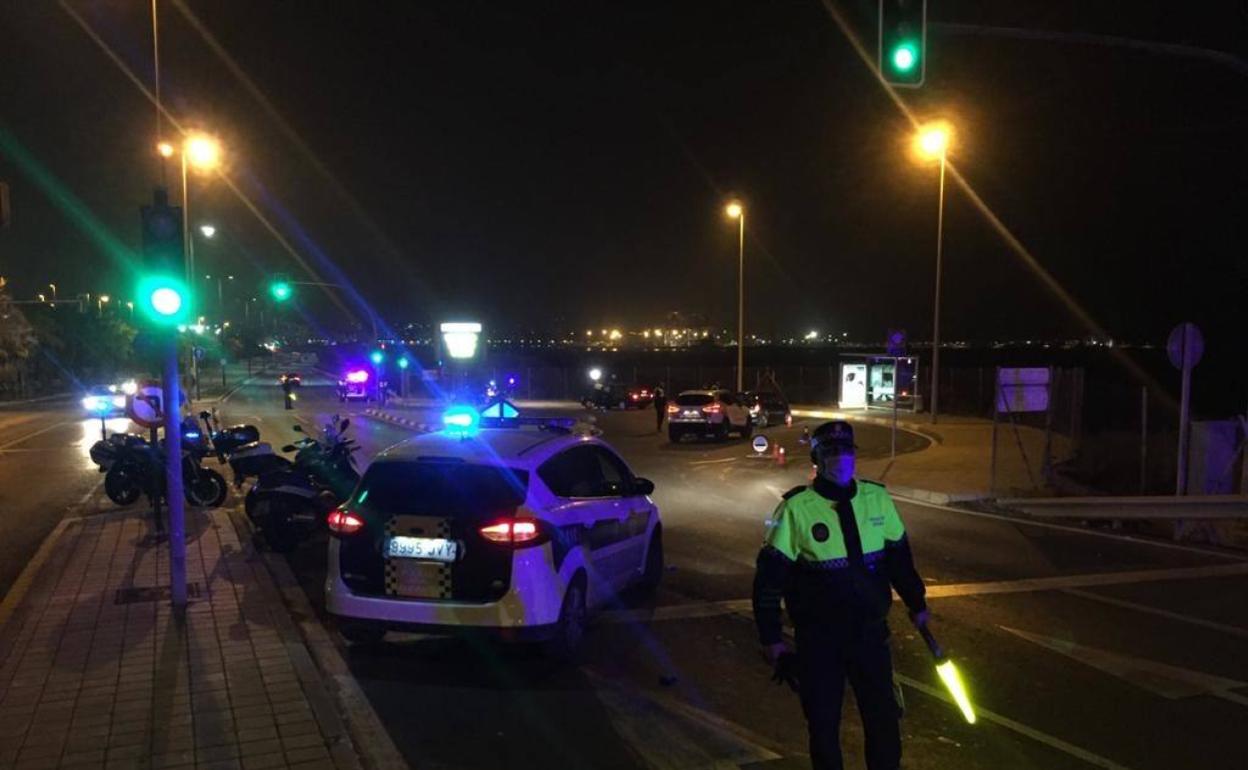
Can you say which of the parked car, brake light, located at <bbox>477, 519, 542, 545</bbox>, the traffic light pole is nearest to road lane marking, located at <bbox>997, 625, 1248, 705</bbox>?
brake light, located at <bbox>477, 519, 542, 545</bbox>

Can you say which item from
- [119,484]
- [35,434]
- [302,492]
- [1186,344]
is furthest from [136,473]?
[35,434]

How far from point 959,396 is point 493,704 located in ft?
147

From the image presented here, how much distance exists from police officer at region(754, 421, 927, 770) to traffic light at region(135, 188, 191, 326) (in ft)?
17.8

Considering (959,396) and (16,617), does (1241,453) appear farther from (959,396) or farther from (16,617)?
(959,396)

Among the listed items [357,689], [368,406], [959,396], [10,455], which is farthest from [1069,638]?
[959,396]

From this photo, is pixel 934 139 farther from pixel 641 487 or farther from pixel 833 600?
pixel 833 600

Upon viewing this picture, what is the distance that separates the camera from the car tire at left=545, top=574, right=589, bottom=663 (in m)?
6.26

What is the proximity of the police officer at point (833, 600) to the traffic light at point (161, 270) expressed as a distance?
5440mm

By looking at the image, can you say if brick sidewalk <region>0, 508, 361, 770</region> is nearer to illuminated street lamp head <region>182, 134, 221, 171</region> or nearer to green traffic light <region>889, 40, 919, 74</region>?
green traffic light <region>889, 40, 919, 74</region>

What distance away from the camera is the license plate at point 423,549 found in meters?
6.02

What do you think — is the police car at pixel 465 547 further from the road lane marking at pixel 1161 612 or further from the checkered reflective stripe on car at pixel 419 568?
the road lane marking at pixel 1161 612

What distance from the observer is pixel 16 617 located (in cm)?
729

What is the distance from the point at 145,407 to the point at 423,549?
→ 550cm

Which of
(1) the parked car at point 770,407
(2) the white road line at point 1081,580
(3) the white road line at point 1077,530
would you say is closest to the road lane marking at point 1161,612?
(2) the white road line at point 1081,580
